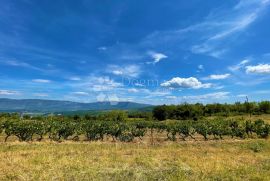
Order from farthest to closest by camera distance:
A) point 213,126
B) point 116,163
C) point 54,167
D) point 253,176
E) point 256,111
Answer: point 256,111, point 213,126, point 116,163, point 54,167, point 253,176

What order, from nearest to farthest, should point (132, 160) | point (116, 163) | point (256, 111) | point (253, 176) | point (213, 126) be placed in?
point (253, 176)
point (116, 163)
point (132, 160)
point (213, 126)
point (256, 111)

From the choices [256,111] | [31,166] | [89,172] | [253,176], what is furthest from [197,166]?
[256,111]

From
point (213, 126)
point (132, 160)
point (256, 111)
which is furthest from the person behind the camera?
point (256, 111)

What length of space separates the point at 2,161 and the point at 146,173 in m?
9.48

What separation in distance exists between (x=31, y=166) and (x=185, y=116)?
346 ft

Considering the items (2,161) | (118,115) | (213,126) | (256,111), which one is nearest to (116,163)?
(2,161)

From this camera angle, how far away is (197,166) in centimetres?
1720

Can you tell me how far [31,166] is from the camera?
54.1ft

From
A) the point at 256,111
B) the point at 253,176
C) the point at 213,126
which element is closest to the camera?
the point at 253,176

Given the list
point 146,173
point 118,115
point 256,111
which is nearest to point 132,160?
point 146,173

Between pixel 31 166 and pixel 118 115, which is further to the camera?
pixel 118 115

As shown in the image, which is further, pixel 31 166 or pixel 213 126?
pixel 213 126

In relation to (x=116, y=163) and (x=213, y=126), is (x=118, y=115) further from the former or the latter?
(x=116, y=163)

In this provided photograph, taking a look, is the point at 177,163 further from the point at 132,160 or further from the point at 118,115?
the point at 118,115
